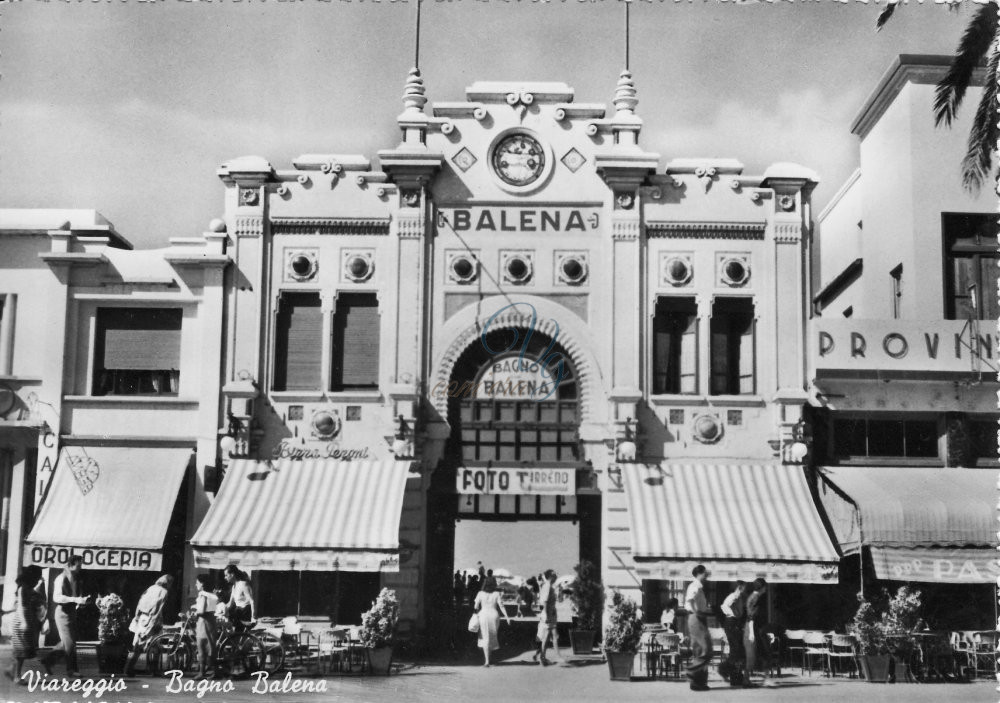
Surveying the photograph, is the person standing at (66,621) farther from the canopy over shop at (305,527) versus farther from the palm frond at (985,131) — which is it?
the palm frond at (985,131)

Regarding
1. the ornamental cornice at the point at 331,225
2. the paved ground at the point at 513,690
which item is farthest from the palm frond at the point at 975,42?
the ornamental cornice at the point at 331,225

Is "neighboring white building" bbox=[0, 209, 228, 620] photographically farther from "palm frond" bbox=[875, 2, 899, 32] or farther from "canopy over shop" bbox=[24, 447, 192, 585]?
"palm frond" bbox=[875, 2, 899, 32]

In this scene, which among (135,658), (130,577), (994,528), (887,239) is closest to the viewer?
(135,658)

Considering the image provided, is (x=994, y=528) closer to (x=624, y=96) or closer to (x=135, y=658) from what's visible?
(x=624, y=96)

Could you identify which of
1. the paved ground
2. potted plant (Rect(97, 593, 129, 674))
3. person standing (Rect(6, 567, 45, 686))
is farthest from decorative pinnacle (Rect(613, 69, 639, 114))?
person standing (Rect(6, 567, 45, 686))

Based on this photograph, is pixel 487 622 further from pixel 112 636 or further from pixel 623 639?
pixel 112 636

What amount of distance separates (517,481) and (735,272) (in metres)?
6.15

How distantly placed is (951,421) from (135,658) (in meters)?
15.9

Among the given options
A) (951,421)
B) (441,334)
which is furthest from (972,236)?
(441,334)

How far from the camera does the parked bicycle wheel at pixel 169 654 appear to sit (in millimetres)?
20328

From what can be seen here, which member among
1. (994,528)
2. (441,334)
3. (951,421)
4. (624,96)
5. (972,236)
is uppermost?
(624,96)

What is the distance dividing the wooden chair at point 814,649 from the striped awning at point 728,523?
97 cm

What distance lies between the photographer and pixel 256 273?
82.4 ft

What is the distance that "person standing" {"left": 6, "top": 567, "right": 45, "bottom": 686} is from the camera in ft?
62.3
